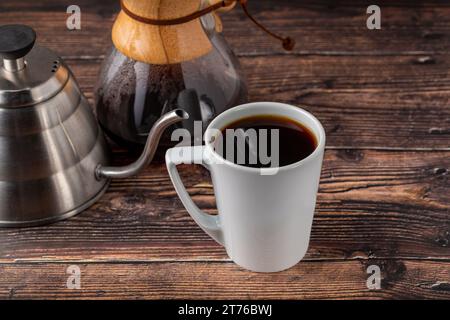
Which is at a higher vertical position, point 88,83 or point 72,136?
point 88,83

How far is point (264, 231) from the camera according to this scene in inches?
33.1

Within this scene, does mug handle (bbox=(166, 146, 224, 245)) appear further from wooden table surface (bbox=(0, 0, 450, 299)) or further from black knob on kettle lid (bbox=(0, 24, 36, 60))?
black knob on kettle lid (bbox=(0, 24, 36, 60))

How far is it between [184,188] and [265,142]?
0.10 m

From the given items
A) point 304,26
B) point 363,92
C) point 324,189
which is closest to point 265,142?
point 324,189

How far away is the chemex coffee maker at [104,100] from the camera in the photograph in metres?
0.89

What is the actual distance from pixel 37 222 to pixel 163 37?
25 centimetres

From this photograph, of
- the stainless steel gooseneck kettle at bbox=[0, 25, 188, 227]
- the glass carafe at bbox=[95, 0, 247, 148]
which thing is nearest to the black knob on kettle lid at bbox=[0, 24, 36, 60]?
the stainless steel gooseneck kettle at bbox=[0, 25, 188, 227]

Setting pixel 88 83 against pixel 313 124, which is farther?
pixel 88 83

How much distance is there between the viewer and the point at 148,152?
3.09 feet

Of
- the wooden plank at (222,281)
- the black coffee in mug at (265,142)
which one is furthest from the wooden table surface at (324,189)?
the black coffee in mug at (265,142)

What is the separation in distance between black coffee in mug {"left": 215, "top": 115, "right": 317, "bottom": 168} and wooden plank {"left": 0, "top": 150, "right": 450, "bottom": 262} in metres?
0.14

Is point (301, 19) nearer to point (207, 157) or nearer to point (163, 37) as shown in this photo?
point (163, 37)

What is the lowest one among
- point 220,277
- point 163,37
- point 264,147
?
point 220,277

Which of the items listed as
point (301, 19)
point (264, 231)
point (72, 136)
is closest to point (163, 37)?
point (72, 136)
